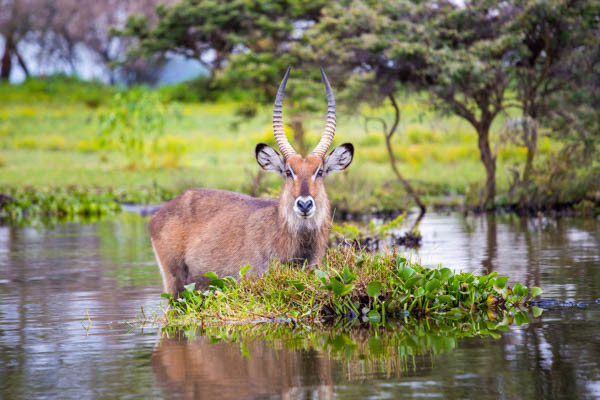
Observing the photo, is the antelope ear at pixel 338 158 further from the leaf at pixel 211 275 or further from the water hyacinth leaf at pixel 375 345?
the water hyacinth leaf at pixel 375 345

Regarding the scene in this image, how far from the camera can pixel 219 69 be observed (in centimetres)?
3086

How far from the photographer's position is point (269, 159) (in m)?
8.72

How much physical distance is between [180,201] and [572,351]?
4332mm

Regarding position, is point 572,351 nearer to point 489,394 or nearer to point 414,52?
point 489,394

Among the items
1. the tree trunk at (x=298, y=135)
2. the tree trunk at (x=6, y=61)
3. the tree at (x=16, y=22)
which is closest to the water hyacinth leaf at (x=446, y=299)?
the tree trunk at (x=298, y=135)

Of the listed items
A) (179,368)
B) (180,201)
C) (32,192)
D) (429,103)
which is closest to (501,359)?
(179,368)

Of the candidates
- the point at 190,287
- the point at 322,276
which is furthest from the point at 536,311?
the point at 190,287

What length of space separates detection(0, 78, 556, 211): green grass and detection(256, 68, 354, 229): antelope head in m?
12.5

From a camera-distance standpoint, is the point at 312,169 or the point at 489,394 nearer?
the point at 489,394

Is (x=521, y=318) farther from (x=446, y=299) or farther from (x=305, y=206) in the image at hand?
(x=305, y=206)

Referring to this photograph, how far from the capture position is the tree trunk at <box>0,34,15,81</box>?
57812 millimetres

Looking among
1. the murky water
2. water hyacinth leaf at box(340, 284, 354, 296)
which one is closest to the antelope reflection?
the murky water

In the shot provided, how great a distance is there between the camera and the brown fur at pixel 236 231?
8.48 metres

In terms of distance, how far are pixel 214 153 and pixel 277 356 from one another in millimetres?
31118
